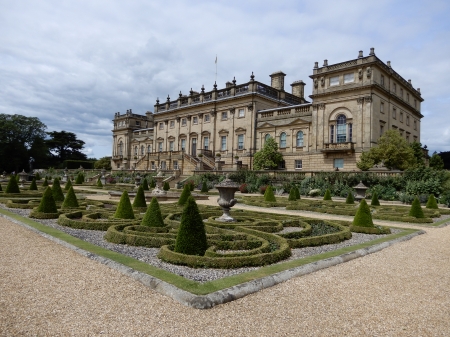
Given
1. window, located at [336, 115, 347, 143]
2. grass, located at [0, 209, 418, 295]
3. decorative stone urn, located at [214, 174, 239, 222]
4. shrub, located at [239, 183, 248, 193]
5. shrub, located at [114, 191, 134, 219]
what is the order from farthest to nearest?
window, located at [336, 115, 347, 143]
shrub, located at [239, 183, 248, 193]
decorative stone urn, located at [214, 174, 239, 222]
shrub, located at [114, 191, 134, 219]
grass, located at [0, 209, 418, 295]

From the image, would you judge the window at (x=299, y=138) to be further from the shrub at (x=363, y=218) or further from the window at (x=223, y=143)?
the shrub at (x=363, y=218)

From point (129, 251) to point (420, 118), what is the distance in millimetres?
41608

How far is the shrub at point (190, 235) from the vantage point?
19.0 ft

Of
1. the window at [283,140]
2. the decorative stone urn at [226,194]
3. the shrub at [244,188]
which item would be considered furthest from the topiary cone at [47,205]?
the window at [283,140]

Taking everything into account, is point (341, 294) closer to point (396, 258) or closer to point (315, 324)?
point (315, 324)

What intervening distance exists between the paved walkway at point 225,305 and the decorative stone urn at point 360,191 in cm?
1598

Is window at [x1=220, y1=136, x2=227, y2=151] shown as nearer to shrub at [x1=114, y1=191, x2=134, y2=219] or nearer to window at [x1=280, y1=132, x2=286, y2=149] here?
window at [x1=280, y1=132, x2=286, y2=149]

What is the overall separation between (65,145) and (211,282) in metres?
72.1

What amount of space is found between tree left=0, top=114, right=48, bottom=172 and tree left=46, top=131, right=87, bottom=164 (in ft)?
32.5

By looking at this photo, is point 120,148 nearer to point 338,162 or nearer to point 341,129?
point 341,129

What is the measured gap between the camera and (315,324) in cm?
359

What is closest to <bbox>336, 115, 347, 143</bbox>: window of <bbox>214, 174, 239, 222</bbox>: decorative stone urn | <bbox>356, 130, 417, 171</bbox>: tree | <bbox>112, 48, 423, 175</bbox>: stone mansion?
<bbox>112, 48, 423, 175</bbox>: stone mansion

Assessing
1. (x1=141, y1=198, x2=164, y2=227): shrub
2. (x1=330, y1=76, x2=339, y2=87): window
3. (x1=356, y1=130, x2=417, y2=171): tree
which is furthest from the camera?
(x1=330, y1=76, x2=339, y2=87): window

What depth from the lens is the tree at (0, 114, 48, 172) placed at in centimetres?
5312
